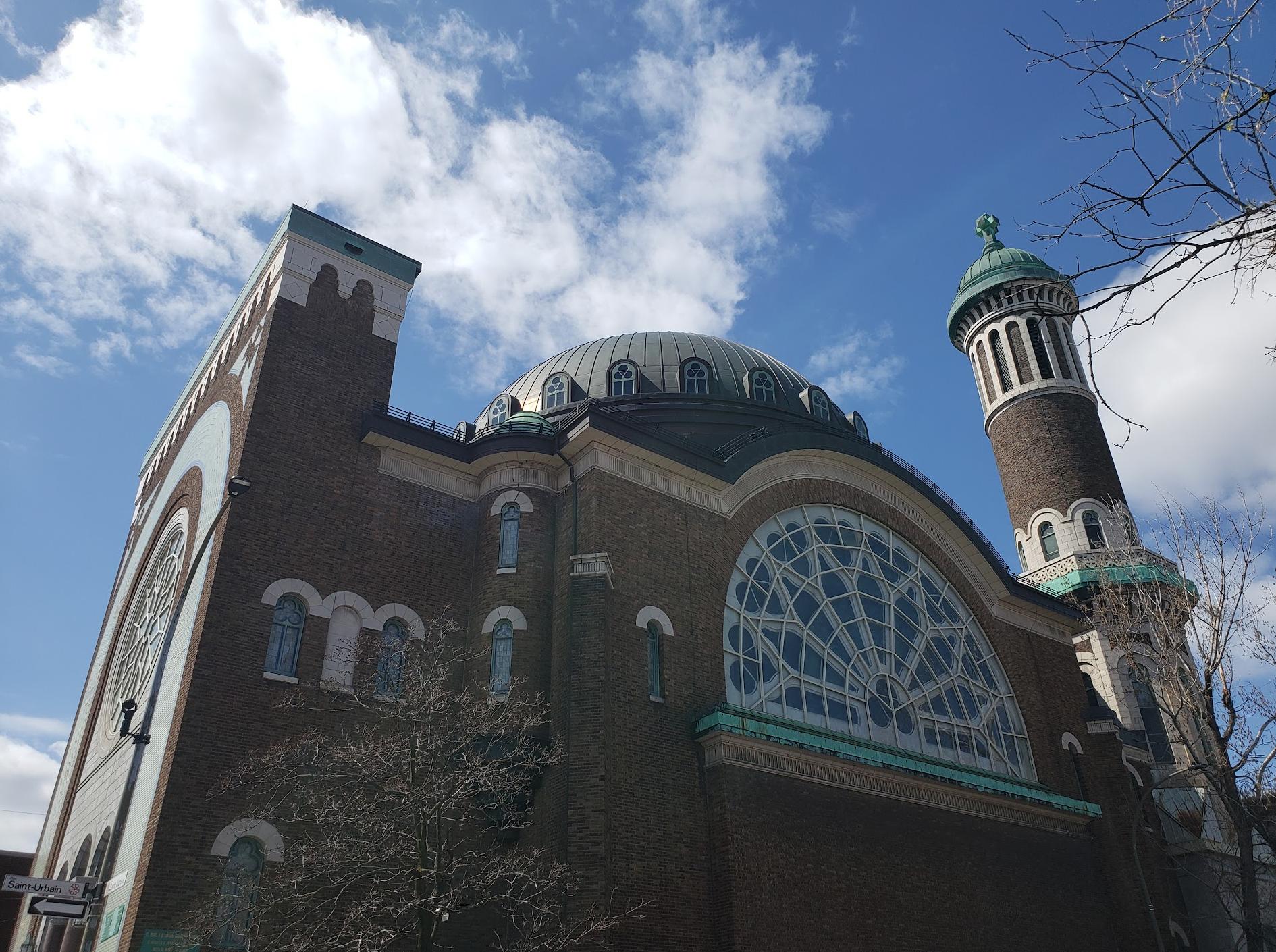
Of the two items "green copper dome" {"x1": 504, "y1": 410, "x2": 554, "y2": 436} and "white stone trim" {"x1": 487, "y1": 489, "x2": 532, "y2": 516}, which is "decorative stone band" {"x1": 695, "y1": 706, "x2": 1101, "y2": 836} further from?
"green copper dome" {"x1": 504, "y1": 410, "x2": 554, "y2": 436}

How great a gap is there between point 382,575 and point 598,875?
7677mm

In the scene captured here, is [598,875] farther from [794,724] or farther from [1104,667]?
[1104,667]

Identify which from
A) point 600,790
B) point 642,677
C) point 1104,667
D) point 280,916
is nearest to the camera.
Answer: point 280,916

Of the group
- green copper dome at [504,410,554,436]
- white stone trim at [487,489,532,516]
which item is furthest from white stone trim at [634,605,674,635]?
green copper dome at [504,410,554,436]

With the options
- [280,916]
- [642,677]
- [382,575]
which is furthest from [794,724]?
[280,916]

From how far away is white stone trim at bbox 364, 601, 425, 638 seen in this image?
20.4 m

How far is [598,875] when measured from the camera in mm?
17125

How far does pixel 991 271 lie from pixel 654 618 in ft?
106

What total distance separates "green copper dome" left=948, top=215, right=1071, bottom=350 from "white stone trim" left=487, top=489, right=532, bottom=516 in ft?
97.2

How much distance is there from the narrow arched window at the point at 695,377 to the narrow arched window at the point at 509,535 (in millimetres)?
11457

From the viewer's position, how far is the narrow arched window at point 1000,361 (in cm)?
4441

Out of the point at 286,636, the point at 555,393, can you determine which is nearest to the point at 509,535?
the point at 286,636

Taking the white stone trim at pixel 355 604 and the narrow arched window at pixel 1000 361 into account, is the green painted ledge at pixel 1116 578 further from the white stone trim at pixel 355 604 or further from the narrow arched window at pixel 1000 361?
the white stone trim at pixel 355 604

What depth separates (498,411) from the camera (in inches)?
1339
